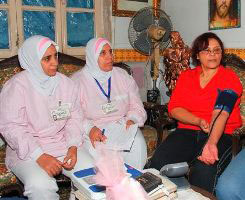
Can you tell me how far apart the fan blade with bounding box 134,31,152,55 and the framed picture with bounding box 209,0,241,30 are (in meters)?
0.74

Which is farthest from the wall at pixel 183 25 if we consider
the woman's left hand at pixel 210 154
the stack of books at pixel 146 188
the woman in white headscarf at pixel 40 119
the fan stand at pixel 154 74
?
the stack of books at pixel 146 188

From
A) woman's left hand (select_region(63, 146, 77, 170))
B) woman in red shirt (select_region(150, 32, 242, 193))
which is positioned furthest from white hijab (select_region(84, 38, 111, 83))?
woman's left hand (select_region(63, 146, 77, 170))

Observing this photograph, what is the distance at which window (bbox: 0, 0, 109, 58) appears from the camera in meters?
3.51

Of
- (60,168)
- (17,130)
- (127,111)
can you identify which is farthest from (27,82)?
(127,111)

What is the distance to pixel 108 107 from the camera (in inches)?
108

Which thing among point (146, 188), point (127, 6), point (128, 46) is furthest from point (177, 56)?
point (146, 188)

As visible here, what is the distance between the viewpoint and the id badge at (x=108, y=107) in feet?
8.99

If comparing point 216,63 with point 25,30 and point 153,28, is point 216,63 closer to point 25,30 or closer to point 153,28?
point 153,28

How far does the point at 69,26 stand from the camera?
3900 millimetres

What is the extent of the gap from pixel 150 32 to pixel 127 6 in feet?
1.75

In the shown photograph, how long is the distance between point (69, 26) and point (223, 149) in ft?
7.79

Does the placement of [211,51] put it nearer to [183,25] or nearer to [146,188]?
[146,188]

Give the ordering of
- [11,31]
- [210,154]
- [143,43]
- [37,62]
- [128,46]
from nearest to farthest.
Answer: [210,154]
[37,62]
[11,31]
[143,43]
[128,46]

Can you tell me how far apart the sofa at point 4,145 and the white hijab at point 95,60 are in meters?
0.41
